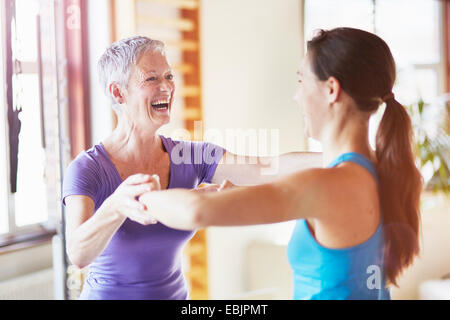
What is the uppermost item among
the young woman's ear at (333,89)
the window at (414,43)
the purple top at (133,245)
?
the window at (414,43)

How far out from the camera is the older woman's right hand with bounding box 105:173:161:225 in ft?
2.69

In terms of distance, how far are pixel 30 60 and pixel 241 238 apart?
1.03 meters

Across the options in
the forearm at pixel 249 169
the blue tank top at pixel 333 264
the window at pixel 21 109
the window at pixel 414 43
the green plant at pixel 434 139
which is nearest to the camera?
the blue tank top at pixel 333 264

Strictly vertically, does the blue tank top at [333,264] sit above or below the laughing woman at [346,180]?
below

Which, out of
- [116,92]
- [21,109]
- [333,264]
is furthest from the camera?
[21,109]

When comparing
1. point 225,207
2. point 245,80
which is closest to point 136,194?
point 225,207

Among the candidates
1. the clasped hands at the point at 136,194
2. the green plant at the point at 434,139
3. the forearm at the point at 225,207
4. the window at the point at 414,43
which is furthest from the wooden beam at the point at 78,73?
the green plant at the point at 434,139

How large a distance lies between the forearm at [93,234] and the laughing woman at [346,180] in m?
0.12

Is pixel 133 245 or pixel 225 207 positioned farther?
pixel 133 245

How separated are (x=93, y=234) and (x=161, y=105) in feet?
0.89

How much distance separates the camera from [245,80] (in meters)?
1.81

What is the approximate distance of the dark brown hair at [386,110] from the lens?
841mm

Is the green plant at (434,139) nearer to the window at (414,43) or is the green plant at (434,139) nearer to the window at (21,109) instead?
the window at (414,43)

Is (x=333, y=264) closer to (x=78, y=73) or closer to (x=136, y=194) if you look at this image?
(x=136, y=194)
